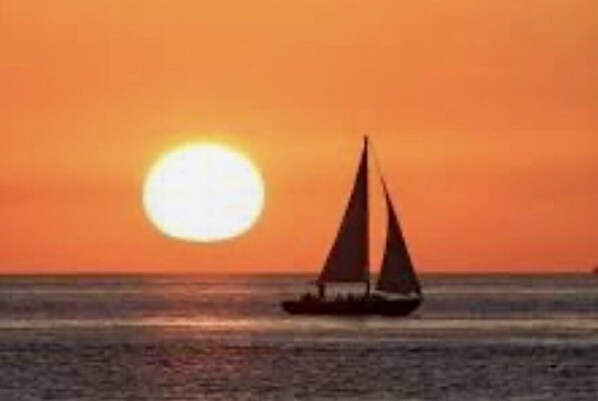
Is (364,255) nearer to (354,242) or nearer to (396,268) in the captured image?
(354,242)

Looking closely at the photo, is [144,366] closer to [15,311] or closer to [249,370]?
[249,370]

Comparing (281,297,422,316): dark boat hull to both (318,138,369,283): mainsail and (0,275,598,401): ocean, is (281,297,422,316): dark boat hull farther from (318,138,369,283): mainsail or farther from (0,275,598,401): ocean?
(318,138,369,283): mainsail

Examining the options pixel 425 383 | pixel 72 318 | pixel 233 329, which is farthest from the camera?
pixel 72 318

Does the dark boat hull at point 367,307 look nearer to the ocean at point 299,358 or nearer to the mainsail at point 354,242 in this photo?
the ocean at point 299,358

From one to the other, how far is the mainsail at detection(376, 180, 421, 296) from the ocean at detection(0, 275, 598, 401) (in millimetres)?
3177

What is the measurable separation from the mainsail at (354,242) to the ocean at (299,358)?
405cm

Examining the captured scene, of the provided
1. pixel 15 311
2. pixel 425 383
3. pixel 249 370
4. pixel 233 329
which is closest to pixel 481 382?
pixel 425 383

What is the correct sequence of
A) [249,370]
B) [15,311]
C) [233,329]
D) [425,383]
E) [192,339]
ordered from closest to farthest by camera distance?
1. [425,383]
2. [249,370]
3. [192,339]
4. [233,329]
5. [15,311]

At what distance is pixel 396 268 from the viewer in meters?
123

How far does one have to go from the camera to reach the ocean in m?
80.6

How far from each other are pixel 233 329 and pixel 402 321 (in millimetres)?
14343

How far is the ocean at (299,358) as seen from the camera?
8056 cm

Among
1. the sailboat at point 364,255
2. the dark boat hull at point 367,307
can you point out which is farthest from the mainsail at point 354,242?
the dark boat hull at point 367,307

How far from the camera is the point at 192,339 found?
4663 inches
